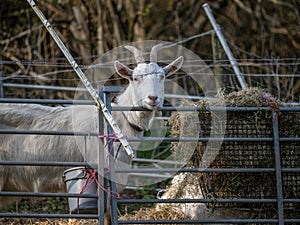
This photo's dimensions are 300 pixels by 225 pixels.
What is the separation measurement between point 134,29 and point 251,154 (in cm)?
936

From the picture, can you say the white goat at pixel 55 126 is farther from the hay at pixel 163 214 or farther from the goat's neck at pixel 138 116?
the hay at pixel 163 214

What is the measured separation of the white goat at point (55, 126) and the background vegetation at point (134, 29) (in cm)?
355

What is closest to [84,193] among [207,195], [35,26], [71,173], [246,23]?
[71,173]

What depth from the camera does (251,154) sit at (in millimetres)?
5574

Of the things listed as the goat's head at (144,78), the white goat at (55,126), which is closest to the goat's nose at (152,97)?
the goat's head at (144,78)

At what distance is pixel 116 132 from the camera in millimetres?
4895

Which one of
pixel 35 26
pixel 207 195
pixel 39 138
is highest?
pixel 35 26

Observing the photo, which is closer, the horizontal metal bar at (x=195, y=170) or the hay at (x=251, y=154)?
the horizontal metal bar at (x=195, y=170)

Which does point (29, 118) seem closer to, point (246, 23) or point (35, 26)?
point (35, 26)

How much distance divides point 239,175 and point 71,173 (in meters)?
1.37

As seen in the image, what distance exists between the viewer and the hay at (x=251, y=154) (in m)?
5.54

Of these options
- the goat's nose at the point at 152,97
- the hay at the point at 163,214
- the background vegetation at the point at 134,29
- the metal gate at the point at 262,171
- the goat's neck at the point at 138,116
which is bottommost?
the hay at the point at 163,214

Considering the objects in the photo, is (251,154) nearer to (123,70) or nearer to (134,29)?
(123,70)

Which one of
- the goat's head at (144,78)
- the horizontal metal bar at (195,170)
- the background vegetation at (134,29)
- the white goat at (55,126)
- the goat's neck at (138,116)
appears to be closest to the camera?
the horizontal metal bar at (195,170)
